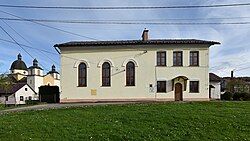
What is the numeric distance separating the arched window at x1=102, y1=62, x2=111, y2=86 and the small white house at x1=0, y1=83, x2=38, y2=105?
36100 millimetres

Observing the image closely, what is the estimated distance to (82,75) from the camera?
37.2 m

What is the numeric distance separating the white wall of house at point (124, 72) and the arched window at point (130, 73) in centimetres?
38

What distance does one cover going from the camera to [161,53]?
36.7m

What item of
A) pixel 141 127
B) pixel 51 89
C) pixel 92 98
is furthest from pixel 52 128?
pixel 51 89

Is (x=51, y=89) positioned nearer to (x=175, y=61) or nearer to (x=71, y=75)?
(x=71, y=75)

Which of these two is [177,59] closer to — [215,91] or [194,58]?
[194,58]

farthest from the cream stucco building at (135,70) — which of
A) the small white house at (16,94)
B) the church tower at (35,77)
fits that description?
the church tower at (35,77)

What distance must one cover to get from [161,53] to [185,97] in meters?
5.66

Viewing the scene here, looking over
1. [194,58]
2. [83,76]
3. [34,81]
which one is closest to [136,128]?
[83,76]

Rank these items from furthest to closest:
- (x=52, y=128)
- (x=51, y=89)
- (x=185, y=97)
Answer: (x=51, y=89) → (x=185, y=97) → (x=52, y=128)

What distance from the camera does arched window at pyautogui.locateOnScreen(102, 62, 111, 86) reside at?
36.8 metres

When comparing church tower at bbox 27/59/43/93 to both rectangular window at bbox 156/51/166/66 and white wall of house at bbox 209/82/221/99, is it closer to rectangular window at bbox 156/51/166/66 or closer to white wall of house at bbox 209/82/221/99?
white wall of house at bbox 209/82/221/99

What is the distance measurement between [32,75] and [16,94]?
25.9 meters

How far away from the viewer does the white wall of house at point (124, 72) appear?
36.1 m
